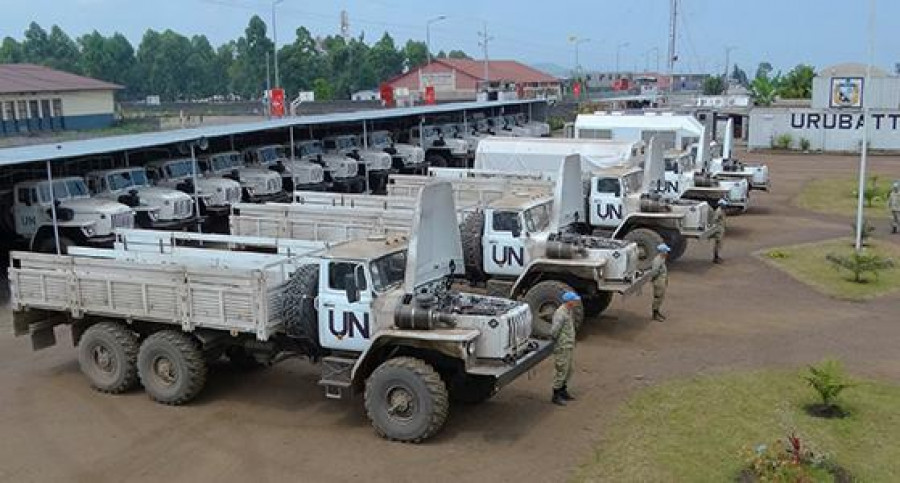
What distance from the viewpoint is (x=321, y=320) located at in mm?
10773

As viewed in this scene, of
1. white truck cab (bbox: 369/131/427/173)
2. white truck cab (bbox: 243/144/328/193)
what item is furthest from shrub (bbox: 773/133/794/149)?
white truck cab (bbox: 243/144/328/193)

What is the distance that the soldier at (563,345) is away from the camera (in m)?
11.0

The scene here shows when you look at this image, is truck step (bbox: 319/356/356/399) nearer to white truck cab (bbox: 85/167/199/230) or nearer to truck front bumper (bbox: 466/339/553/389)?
truck front bumper (bbox: 466/339/553/389)

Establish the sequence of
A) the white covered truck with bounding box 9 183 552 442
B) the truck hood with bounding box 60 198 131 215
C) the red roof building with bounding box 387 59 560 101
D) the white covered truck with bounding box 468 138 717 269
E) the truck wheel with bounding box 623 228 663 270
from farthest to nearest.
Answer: the red roof building with bounding box 387 59 560 101 → the truck hood with bounding box 60 198 131 215 → the white covered truck with bounding box 468 138 717 269 → the truck wheel with bounding box 623 228 663 270 → the white covered truck with bounding box 9 183 552 442

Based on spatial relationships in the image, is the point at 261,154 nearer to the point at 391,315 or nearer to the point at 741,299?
the point at 741,299

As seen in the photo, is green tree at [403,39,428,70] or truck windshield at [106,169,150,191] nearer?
truck windshield at [106,169,150,191]

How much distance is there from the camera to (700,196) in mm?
24328

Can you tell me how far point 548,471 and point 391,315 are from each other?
2.52 metres

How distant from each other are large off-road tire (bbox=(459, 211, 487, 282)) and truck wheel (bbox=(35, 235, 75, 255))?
10.2 meters

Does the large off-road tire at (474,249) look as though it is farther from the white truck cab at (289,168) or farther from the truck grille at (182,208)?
the white truck cab at (289,168)

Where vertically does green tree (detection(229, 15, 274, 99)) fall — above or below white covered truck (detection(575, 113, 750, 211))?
above

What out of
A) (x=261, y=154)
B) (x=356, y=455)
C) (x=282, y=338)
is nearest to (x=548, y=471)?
(x=356, y=455)

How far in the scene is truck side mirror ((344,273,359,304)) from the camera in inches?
415

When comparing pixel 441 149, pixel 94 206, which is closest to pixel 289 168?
pixel 94 206
